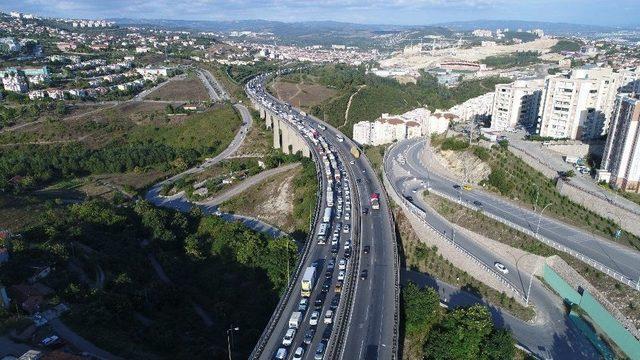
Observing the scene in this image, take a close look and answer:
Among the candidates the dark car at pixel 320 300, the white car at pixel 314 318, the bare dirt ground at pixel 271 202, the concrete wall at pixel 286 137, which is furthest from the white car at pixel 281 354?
the concrete wall at pixel 286 137

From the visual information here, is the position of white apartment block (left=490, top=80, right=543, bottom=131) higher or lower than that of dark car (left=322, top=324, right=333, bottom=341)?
higher

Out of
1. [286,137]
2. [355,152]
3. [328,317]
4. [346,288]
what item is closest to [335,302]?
[346,288]

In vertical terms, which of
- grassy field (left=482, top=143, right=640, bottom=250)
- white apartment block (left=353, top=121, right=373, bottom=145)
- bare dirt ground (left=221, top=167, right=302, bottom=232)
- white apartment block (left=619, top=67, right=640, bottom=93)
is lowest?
bare dirt ground (left=221, top=167, right=302, bottom=232)

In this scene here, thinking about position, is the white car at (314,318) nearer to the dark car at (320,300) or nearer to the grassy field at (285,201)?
the dark car at (320,300)

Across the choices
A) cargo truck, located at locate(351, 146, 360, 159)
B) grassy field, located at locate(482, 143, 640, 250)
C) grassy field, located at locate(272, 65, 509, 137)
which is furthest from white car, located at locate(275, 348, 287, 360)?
grassy field, located at locate(272, 65, 509, 137)

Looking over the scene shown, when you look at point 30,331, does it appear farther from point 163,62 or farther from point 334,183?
point 163,62

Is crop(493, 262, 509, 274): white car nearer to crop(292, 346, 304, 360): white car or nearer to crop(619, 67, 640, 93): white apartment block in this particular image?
crop(292, 346, 304, 360): white car

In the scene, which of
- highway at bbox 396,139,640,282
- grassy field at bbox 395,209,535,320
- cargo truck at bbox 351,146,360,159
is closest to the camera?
highway at bbox 396,139,640,282
